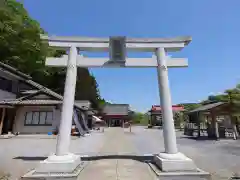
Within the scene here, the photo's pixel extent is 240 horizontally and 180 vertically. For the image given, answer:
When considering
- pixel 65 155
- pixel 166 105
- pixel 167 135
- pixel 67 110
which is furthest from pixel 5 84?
pixel 167 135

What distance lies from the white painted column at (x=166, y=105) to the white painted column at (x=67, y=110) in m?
3.32

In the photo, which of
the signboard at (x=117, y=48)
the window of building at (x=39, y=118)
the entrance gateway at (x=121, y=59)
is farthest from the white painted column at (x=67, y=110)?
the window of building at (x=39, y=118)

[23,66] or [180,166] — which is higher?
[23,66]

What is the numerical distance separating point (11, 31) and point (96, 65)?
25.3m

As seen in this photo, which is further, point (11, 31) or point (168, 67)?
point (11, 31)

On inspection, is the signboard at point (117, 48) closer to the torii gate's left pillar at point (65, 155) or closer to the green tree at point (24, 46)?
the torii gate's left pillar at point (65, 155)

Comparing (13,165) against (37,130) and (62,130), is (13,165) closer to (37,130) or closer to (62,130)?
(62,130)

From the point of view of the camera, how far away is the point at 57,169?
17.6 feet

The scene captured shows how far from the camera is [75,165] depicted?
19.0 ft

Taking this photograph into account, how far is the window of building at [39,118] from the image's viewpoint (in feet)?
62.8

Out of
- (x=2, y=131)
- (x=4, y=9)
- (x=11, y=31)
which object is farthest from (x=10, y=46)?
(x=2, y=131)

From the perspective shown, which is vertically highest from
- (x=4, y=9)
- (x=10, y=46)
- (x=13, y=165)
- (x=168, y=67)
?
(x=4, y=9)

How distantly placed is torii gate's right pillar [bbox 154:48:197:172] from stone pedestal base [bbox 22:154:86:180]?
280cm

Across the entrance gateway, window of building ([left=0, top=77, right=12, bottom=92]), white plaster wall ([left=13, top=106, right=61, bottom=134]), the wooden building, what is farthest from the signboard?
the wooden building
